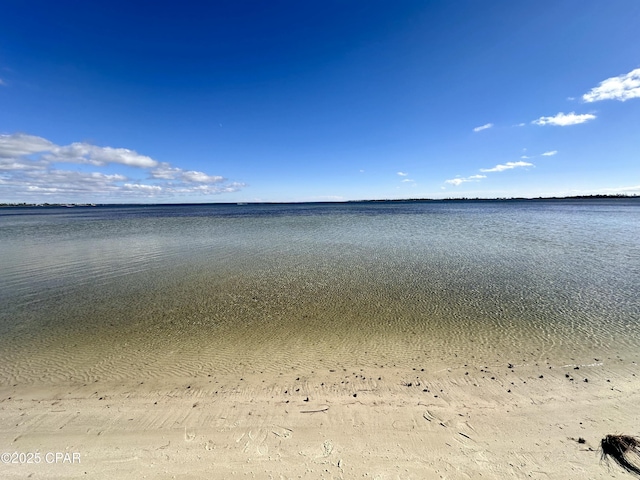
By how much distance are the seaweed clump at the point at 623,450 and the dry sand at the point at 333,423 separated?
8 cm

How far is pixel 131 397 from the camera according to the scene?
4.60 metres

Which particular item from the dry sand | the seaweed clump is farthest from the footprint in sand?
the seaweed clump

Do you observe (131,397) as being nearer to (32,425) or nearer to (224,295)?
(32,425)

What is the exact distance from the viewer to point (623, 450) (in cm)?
332

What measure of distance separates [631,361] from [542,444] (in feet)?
12.3

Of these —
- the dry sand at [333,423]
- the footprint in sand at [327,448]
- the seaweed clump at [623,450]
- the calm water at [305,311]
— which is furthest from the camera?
the calm water at [305,311]

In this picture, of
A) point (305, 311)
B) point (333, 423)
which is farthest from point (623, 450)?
point (305, 311)

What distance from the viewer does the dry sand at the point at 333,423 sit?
3270 millimetres

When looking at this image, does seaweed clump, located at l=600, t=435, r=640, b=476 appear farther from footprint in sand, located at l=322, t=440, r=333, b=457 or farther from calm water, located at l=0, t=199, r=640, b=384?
footprint in sand, located at l=322, t=440, r=333, b=457

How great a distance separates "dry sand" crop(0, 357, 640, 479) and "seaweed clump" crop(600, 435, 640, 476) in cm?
8

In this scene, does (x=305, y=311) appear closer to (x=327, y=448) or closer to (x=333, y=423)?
(x=333, y=423)

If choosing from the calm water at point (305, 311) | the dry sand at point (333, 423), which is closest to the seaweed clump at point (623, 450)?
the dry sand at point (333, 423)

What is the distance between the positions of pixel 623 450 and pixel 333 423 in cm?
349

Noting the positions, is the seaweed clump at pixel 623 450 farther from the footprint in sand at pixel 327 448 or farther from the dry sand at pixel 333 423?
the footprint in sand at pixel 327 448
